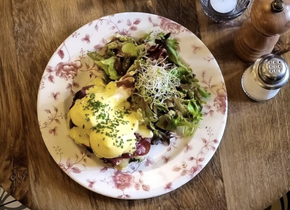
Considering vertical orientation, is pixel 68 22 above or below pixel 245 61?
above

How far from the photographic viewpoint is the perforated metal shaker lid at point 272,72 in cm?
129

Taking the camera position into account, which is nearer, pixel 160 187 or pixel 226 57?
pixel 160 187

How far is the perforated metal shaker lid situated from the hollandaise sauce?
35cm

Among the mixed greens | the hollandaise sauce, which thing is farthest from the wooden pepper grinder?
the hollandaise sauce

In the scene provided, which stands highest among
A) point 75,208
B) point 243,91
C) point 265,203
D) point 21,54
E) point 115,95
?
point 21,54

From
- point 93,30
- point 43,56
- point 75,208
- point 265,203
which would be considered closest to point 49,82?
point 43,56

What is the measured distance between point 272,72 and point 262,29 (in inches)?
5.0

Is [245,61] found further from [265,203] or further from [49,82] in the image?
[49,82]

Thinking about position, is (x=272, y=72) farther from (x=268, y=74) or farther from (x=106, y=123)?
(x=106, y=123)

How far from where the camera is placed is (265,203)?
4.40ft

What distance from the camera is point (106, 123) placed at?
48.8 inches

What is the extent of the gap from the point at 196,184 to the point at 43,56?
579 millimetres

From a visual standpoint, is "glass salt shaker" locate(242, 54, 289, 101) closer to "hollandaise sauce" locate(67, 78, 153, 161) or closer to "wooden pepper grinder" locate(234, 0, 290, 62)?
"wooden pepper grinder" locate(234, 0, 290, 62)

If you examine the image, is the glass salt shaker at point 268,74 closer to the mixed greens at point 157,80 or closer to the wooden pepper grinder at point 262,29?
the wooden pepper grinder at point 262,29
